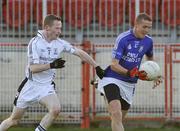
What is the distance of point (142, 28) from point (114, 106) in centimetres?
116

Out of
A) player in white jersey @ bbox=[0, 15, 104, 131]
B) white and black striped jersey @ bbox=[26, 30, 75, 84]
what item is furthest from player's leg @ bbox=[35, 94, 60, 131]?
white and black striped jersey @ bbox=[26, 30, 75, 84]

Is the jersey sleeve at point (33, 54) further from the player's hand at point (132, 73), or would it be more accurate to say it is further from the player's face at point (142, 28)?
the player's face at point (142, 28)

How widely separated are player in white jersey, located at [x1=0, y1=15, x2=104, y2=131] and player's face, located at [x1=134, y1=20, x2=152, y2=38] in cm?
76

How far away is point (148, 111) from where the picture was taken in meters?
14.3

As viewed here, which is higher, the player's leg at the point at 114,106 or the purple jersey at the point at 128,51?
the purple jersey at the point at 128,51

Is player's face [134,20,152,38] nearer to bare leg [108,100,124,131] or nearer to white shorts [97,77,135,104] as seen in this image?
white shorts [97,77,135,104]

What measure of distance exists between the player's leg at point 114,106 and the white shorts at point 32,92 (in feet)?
2.86

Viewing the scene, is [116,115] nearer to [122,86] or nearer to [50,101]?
[122,86]

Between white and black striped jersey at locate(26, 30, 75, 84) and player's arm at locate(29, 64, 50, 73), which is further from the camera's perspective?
white and black striped jersey at locate(26, 30, 75, 84)

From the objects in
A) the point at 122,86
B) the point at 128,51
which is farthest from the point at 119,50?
the point at 122,86

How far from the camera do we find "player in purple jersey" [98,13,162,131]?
975cm

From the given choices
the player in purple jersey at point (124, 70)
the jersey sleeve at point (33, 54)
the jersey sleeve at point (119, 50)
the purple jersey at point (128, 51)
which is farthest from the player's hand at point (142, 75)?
the jersey sleeve at point (33, 54)

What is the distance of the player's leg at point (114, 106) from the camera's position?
9.69m

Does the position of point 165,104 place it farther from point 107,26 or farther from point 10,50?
point 10,50
